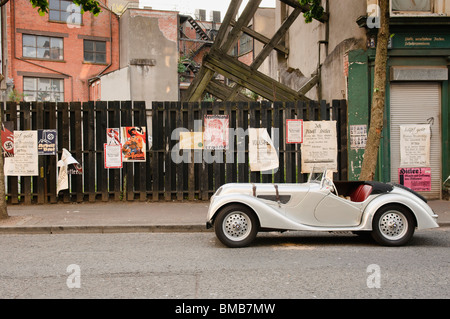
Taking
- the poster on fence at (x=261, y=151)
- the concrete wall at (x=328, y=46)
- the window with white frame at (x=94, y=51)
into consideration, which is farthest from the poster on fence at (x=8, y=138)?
the window with white frame at (x=94, y=51)

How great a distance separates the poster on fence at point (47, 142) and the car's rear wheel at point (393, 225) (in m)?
8.05

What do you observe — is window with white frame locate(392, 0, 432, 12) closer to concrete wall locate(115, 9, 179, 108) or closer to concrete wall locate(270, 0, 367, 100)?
concrete wall locate(270, 0, 367, 100)

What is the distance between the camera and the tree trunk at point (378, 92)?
9.30m

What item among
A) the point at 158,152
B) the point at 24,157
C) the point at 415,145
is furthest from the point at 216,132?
the point at 415,145

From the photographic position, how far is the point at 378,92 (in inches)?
371

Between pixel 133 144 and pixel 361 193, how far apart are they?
20.4ft

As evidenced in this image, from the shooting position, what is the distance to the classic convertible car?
6859mm

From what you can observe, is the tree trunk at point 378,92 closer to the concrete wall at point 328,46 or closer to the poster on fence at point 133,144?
the concrete wall at point 328,46

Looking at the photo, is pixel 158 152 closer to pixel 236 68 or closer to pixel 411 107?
pixel 236 68

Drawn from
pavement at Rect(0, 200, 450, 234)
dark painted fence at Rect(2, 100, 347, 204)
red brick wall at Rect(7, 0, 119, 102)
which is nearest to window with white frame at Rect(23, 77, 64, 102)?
red brick wall at Rect(7, 0, 119, 102)

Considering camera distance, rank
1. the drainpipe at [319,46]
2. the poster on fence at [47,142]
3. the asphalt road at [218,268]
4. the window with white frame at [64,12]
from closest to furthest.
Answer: the asphalt road at [218,268]
the poster on fence at [47,142]
the drainpipe at [319,46]
the window with white frame at [64,12]

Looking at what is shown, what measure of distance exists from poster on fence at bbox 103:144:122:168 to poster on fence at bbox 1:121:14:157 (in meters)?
2.29

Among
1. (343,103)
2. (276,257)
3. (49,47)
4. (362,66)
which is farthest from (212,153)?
(49,47)

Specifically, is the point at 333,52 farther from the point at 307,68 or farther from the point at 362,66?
the point at 307,68
